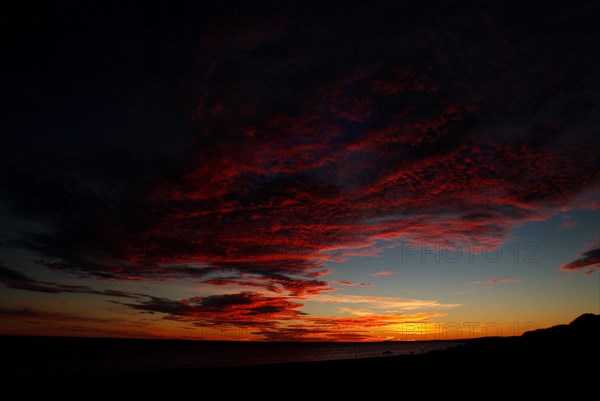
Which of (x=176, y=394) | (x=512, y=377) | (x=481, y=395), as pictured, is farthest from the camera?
(x=176, y=394)

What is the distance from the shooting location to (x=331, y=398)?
40.8ft

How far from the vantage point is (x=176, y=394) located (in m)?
15.6

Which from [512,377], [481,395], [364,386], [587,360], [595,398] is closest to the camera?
[595,398]

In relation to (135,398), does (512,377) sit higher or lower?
higher

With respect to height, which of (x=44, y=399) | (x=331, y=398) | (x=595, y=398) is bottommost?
(x=44, y=399)

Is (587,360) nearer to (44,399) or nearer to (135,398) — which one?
(135,398)

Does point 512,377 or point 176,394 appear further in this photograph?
point 176,394

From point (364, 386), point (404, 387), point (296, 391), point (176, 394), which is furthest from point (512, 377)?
point (176, 394)

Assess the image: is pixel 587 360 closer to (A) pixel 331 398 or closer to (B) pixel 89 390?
(A) pixel 331 398

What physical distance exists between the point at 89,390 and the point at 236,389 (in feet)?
29.4

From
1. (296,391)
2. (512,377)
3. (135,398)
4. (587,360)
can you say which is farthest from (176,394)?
(587,360)

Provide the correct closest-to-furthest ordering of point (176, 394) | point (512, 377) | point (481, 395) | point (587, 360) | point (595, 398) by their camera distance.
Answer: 1. point (595, 398)
2. point (481, 395)
3. point (512, 377)
4. point (587, 360)
5. point (176, 394)

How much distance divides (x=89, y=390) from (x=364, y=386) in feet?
50.0

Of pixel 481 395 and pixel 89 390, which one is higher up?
pixel 481 395
